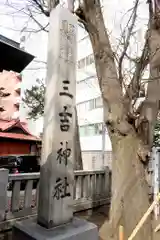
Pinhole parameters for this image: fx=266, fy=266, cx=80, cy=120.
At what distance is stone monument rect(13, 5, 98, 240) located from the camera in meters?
3.82

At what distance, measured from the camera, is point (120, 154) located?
18.3 feet

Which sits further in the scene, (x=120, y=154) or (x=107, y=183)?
(x=107, y=183)

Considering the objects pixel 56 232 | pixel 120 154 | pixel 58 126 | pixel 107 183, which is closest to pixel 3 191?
pixel 56 232

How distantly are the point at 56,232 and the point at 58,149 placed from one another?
1.16m

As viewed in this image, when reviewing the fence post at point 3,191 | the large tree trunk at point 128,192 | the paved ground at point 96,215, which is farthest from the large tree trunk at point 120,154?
the fence post at point 3,191

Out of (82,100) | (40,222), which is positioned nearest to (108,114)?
(40,222)

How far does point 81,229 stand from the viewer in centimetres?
392

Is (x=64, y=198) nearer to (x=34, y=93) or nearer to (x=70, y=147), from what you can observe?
(x=70, y=147)

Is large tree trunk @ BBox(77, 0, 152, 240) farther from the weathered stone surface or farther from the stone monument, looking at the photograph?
the weathered stone surface

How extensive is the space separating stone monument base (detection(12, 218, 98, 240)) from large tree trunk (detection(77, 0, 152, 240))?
1510 mm

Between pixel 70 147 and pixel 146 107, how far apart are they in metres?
2.50

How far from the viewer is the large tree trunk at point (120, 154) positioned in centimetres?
541

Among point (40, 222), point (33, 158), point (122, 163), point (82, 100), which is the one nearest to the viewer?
point (40, 222)

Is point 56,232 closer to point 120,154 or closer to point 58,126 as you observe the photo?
point 58,126
